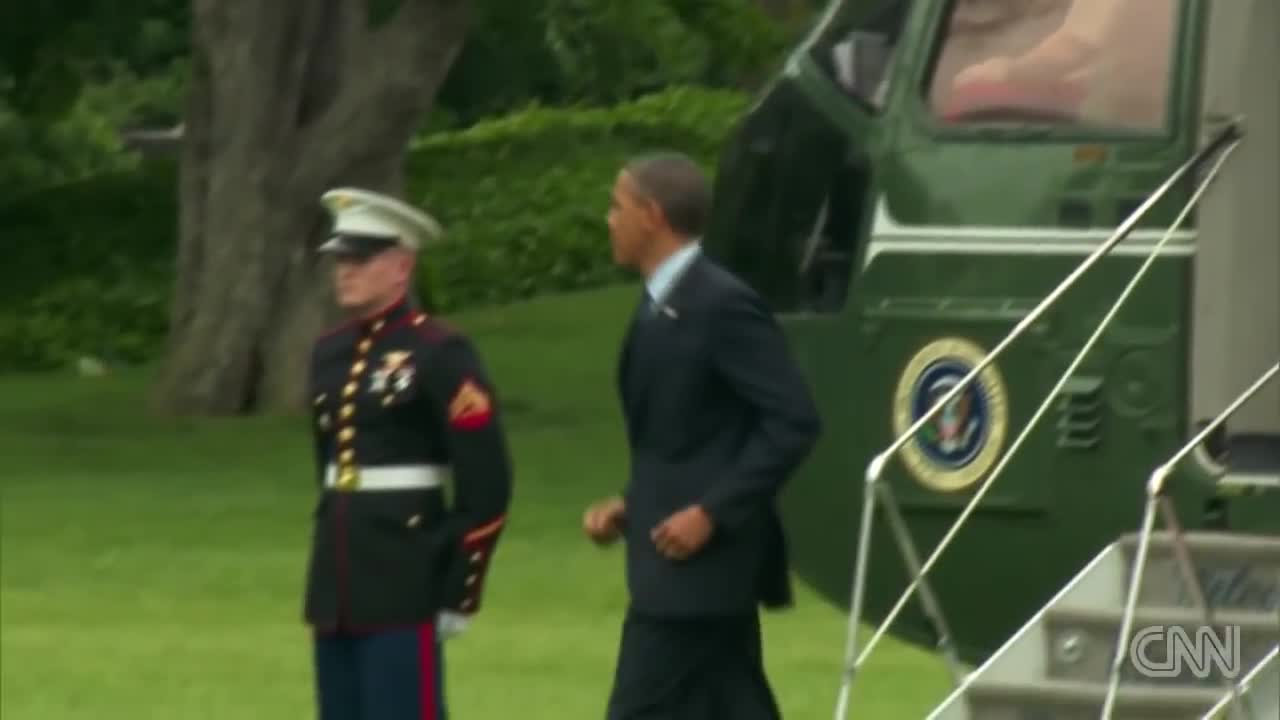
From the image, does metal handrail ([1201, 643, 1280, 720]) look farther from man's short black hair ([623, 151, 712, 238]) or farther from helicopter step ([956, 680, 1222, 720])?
man's short black hair ([623, 151, 712, 238])

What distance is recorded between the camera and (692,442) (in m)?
8.01

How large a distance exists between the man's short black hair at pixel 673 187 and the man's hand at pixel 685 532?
2.12 feet

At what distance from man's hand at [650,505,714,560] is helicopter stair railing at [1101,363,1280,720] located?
37.0 inches

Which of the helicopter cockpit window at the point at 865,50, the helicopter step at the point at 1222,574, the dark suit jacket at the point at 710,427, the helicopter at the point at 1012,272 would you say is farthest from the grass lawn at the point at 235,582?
the dark suit jacket at the point at 710,427

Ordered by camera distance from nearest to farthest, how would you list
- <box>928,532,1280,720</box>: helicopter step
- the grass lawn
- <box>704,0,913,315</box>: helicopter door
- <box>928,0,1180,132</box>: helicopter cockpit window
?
<box>928,532,1280,720</box>: helicopter step
<box>928,0,1180,132</box>: helicopter cockpit window
<box>704,0,913,315</box>: helicopter door
the grass lawn

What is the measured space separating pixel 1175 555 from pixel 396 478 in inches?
72.6

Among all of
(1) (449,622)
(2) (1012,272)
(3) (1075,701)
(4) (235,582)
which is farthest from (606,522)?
(4) (235,582)

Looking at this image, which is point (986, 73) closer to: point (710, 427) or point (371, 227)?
point (710, 427)

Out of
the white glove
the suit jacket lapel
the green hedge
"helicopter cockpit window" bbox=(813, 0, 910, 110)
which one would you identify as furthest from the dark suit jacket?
the green hedge

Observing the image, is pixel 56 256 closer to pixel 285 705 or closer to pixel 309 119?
pixel 309 119

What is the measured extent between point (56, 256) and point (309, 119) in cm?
979

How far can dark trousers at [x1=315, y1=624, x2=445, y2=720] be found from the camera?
26.6 feet

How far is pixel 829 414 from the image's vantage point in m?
10.0

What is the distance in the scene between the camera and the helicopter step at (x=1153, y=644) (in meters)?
8.05
